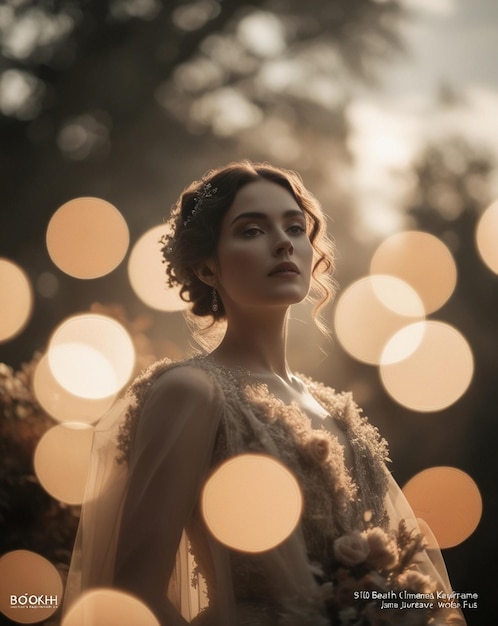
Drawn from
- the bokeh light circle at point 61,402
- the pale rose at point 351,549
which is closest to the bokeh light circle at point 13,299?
the bokeh light circle at point 61,402

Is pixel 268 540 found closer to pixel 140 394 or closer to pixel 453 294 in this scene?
pixel 140 394

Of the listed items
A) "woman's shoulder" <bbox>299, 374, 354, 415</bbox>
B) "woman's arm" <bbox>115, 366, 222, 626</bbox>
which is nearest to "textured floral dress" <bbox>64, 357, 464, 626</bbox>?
"woman's arm" <bbox>115, 366, 222, 626</bbox>

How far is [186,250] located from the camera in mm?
3146

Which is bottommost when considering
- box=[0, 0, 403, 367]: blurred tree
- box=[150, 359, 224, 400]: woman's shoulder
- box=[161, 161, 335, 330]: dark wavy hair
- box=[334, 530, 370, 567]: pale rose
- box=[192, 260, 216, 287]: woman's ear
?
box=[334, 530, 370, 567]: pale rose

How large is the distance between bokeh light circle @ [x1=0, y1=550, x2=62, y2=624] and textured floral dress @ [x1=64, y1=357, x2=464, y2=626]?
0.91 metres

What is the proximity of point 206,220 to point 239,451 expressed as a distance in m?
1.09

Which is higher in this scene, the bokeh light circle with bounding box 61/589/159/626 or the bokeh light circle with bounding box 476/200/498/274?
the bokeh light circle with bounding box 476/200/498/274

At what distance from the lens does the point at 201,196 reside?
125 inches

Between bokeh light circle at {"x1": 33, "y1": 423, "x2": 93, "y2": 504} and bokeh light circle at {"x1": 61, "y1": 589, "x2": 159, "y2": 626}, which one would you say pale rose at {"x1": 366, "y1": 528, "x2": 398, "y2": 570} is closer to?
bokeh light circle at {"x1": 61, "y1": 589, "x2": 159, "y2": 626}

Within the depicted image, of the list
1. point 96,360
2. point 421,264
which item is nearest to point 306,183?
point 421,264

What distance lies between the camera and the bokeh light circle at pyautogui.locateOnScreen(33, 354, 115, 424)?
13.1 ft

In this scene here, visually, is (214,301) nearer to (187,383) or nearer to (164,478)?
(187,383)

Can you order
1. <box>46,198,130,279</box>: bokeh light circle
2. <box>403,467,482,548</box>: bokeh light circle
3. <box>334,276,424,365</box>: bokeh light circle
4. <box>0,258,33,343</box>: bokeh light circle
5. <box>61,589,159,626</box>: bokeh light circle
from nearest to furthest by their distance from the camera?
<box>61,589,159,626</box>: bokeh light circle
<box>403,467,482,548</box>: bokeh light circle
<box>0,258,33,343</box>: bokeh light circle
<box>46,198,130,279</box>: bokeh light circle
<box>334,276,424,365</box>: bokeh light circle

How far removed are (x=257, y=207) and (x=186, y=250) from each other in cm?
37
